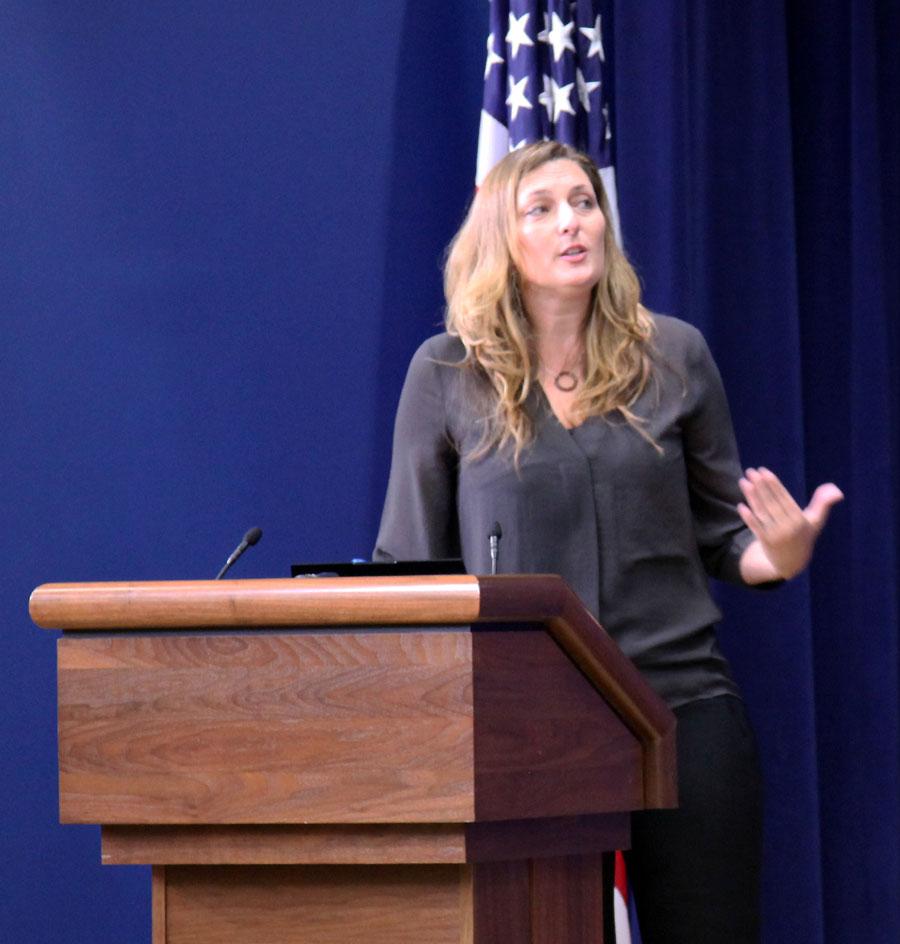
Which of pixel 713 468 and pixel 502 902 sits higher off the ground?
pixel 713 468

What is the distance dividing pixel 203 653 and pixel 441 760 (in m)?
0.26

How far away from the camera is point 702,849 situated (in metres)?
2.19

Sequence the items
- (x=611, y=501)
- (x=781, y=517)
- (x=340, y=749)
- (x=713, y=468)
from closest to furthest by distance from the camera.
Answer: (x=340, y=749)
(x=781, y=517)
(x=611, y=501)
(x=713, y=468)

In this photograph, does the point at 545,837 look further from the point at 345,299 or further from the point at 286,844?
the point at 345,299

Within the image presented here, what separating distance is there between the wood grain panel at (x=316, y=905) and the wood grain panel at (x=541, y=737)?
0.10 m

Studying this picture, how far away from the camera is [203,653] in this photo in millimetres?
1634

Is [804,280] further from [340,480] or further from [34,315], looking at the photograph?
[34,315]

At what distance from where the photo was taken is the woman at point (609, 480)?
220 cm

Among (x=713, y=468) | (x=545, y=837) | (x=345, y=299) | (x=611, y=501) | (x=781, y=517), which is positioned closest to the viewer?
(x=545, y=837)

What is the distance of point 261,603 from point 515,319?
1.01 meters

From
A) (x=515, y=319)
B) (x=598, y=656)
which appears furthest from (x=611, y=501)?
(x=598, y=656)

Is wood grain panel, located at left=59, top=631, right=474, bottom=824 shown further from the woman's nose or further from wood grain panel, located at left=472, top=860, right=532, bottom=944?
the woman's nose

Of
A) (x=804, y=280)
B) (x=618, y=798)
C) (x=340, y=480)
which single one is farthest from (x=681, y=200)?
(x=618, y=798)

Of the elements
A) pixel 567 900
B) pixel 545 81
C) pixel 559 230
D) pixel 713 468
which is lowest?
pixel 567 900
